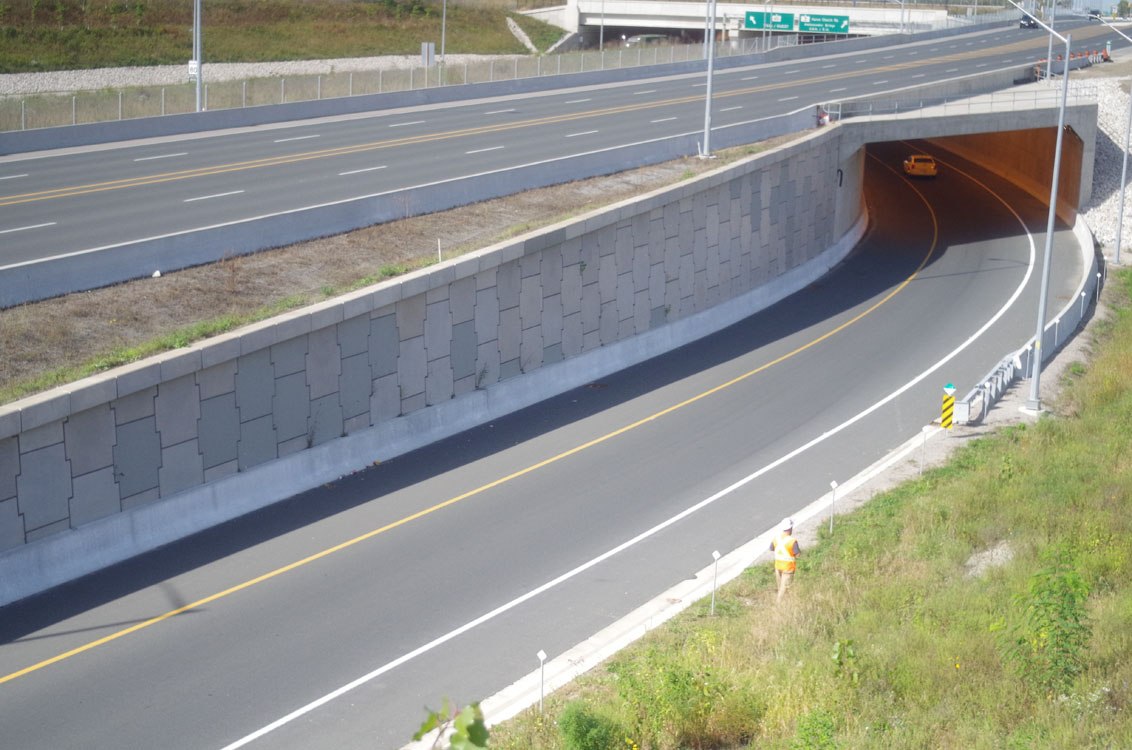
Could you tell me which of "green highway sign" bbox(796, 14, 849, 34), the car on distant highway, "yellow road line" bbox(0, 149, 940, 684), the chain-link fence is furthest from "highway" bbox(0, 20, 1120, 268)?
"green highway sign" bbox(796, 14, 849, 34)

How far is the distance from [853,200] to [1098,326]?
44.5ft

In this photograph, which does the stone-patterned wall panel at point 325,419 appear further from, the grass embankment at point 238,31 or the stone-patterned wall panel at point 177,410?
the grass embankment at point 238,31

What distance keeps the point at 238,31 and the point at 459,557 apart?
2807 inches

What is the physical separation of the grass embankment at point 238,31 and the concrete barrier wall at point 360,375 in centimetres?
4974

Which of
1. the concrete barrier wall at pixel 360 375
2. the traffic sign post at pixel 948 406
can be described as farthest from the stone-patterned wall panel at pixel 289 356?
the traffic sign post at pixel 948 406

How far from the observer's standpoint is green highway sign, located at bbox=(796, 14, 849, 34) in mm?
85500

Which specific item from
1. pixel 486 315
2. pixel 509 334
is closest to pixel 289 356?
pixel 486 315

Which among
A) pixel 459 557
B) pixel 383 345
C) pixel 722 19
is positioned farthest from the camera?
pixel 722 19

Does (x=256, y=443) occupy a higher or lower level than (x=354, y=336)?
lower

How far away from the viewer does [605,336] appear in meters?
28.1

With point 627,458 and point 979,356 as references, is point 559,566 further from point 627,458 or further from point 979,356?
point 979,356

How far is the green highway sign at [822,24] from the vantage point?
8550 centimetres

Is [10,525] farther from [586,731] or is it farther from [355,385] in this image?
[586,731]

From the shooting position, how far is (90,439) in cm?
1645
